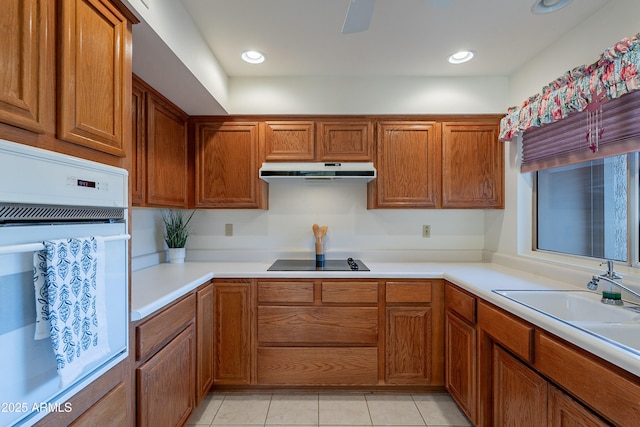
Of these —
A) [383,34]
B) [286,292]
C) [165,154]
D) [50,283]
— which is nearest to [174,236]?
[165,154]

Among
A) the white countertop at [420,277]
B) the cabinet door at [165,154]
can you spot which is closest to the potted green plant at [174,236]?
the white countertop at [420,277]

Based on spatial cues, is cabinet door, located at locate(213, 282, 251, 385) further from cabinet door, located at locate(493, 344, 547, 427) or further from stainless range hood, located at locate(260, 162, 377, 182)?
cabinet door, located at locate(493, 344, 547, 427)

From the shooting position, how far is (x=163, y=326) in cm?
148

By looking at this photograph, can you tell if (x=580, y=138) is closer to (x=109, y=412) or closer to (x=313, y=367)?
(x=313, y=367)

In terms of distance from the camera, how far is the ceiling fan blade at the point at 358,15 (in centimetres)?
125

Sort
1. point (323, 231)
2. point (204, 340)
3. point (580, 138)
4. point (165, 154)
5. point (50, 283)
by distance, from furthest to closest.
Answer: point (323, 231)
point (165, 154)
point (204, 340)
point (580, 138)
point (50, 283)

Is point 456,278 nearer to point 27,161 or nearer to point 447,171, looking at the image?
point 447,171

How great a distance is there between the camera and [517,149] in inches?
93.2

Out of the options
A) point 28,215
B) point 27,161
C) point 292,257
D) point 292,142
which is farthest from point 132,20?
point 292,257

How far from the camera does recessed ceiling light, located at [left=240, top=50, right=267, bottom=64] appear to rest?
7.11 feet

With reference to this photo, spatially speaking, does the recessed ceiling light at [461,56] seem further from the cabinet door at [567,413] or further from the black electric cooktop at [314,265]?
the cabinet door at [567,413]

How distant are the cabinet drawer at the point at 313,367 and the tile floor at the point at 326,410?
0.35 ft

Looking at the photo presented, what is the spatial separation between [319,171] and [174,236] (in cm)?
135

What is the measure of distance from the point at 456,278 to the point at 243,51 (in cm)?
217
